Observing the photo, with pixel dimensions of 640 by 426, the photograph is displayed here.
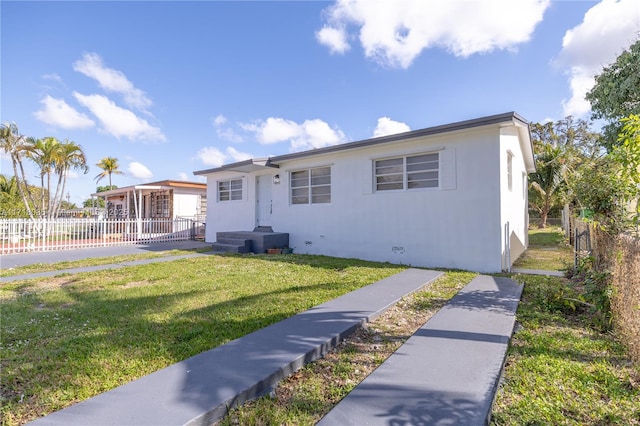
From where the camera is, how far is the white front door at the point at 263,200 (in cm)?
1265

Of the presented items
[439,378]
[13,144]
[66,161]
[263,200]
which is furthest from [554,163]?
[13,144]

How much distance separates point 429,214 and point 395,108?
8.15m

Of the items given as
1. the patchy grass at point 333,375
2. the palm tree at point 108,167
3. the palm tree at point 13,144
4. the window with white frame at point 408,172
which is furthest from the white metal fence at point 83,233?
the palm tree at point 108,167

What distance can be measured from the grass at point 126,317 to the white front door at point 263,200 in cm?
477

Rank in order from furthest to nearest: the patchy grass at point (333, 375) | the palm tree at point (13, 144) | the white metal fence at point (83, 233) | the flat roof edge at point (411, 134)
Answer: the palm tree at point (13, 144)
the white metal fence at point (83, 233)
the flat roof edge at point (411, 134)
the patchy grass at point (333, 375)

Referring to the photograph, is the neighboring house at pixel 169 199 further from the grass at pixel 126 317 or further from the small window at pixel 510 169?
the small window at pixel 510 169

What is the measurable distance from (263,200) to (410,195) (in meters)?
6.53

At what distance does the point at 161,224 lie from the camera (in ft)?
52.2

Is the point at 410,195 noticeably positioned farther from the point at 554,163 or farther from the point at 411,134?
the point at 554,163

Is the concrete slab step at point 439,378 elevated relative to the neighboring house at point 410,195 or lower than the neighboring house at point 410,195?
lower

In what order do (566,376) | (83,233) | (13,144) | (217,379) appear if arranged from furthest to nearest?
(13,144), (83,233), (566,376), (217,379)

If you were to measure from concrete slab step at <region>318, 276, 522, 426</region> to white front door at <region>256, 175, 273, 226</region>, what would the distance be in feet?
30.6

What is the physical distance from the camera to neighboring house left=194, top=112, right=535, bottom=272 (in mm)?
7512

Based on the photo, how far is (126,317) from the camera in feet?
13.9
